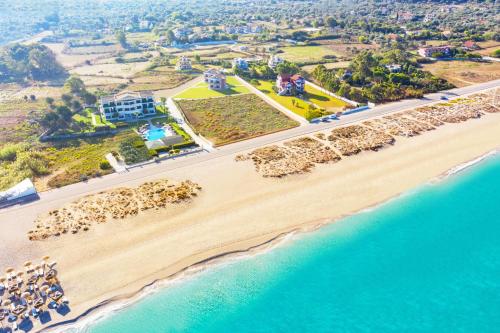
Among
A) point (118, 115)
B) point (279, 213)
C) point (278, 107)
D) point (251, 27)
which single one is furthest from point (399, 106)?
point (251, 27)

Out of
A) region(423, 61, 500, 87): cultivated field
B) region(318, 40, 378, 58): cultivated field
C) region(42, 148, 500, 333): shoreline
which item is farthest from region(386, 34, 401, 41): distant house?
region(42, 148, 500, 333): shoreline

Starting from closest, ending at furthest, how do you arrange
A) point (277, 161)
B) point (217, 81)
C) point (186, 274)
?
point (186, 274) → point (277, 161) → point (217, 81)

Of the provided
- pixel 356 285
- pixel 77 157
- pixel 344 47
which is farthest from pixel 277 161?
pixel 344 47

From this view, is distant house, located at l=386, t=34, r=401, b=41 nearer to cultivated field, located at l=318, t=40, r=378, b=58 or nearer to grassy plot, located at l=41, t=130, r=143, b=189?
cultivated field, located at l=318, t=40, r=378, b=58

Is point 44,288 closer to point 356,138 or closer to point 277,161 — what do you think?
point 277,161

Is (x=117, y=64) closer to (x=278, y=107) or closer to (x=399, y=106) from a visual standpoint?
(x=278, y=107)

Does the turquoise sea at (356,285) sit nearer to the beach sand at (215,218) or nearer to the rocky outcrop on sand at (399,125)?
the beach sand at (215,218)

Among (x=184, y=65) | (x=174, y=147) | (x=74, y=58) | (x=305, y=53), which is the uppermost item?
(x=74, y=58)

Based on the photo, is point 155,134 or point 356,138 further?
point 155,134

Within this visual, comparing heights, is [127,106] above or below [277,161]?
above
